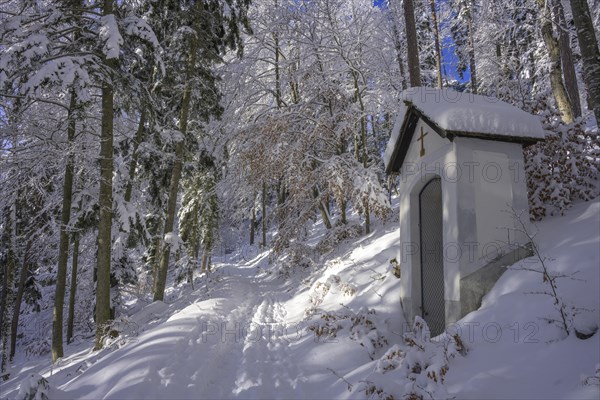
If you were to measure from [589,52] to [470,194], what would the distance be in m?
3.64

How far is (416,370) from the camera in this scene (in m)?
4.56

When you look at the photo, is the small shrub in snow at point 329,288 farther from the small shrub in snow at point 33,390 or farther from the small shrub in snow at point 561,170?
the small shrub in snow at point 33,390

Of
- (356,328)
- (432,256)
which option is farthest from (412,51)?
(356,328)

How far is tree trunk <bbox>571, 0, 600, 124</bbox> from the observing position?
21.4 feet

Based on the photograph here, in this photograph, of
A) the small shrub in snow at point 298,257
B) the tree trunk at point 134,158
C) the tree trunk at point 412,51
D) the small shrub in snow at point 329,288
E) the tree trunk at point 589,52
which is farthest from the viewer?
the small shrub in snow at point 298,257

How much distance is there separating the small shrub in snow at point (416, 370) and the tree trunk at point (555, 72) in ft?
25.1

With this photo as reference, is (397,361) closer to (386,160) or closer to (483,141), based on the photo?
(483,141)

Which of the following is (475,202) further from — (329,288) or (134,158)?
(134,158)

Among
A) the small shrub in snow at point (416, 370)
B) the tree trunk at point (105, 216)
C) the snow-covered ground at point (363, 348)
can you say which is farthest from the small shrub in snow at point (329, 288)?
the tree trunk at point (105, 216)

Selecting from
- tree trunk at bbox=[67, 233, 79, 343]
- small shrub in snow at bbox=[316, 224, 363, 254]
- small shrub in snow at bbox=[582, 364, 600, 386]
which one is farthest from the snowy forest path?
tree trunk at bbox=[67, 233, 79, 343]

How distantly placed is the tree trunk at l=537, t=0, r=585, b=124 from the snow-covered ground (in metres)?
4.34

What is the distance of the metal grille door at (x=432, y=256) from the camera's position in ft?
22.7

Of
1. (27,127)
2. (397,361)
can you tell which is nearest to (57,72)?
(27,127)

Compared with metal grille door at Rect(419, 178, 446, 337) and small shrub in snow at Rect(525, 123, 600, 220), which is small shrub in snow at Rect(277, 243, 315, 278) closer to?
metal grille door at Rect(419, 178, 446, 337)
